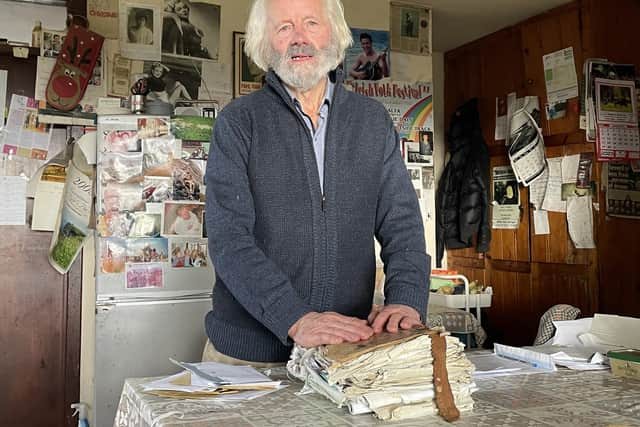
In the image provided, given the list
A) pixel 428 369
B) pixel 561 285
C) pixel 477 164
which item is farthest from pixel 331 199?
pixel 477 164

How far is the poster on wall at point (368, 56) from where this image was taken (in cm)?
373

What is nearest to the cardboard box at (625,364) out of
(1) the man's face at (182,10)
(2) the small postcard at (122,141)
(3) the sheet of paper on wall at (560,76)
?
(2) the small postcard at (122,141)

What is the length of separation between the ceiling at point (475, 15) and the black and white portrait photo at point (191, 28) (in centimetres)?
132

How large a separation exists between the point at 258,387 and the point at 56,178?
240 centimetres

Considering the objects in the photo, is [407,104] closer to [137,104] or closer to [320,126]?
[137,104]

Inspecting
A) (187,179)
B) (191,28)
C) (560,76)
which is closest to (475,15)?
(560,76)

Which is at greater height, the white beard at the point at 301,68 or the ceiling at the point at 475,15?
the ceiling at the point at 475,15

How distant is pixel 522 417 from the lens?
0.95 metres

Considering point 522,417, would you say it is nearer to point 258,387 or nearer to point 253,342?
point 258,387

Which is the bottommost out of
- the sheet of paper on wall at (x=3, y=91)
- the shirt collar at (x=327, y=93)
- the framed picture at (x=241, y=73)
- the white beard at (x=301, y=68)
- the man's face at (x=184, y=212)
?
the man's face at (x=184, y=212)

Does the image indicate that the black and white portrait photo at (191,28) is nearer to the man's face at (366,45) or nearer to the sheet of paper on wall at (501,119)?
the man's face at (366,45)

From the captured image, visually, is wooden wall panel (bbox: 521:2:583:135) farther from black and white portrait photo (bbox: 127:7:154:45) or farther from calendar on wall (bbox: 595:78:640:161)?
black and white portrait photo (bbox: 127:7:154:45)

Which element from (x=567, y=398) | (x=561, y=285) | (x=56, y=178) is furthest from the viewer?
(x=561, y=285)

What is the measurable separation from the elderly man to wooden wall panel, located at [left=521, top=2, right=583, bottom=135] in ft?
9.16
